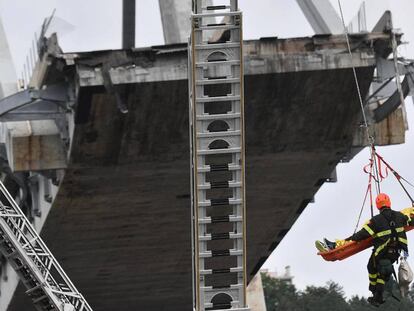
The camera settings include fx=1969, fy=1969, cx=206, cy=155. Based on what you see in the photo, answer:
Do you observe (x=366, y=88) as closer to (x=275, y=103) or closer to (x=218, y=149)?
(x=275, y=103)

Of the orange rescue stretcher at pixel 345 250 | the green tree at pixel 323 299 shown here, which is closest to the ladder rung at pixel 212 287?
the orange rescue stretcher at pixel 345 250

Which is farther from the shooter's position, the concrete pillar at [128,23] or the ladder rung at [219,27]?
the concrete pillar at [128,23]

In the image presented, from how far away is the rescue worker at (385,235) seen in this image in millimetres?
36812

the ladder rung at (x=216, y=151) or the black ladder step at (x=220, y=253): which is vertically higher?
the ladder rung at (x=216, y=151)

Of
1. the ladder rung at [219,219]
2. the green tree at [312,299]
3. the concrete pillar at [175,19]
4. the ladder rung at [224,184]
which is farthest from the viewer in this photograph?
the green tree at [312,299]

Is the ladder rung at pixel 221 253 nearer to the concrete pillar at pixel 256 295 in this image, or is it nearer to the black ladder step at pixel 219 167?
the black ladder step at pixel 219 167

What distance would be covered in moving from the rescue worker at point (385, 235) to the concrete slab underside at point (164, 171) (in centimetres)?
1720

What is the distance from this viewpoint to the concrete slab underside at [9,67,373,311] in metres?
54.9

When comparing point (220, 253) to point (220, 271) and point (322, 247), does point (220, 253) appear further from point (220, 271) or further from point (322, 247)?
point (322, 247)

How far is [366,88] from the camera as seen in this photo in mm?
55156

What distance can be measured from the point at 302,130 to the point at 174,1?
18.1 ft

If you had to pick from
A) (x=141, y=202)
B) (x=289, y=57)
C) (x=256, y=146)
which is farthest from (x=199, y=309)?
(x=141, y=202)

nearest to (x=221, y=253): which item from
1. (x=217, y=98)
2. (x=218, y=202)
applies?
(x=218, y=202)

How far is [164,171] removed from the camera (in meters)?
59.6
